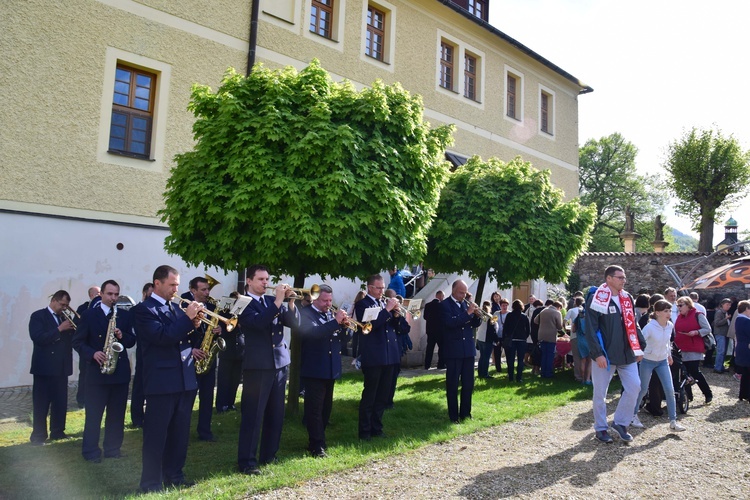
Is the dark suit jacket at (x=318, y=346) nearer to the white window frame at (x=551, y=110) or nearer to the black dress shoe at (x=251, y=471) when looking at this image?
the black dress shoe at (x=251, y=471)

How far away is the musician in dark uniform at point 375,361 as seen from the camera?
7438mm

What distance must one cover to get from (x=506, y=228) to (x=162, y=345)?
8566mm

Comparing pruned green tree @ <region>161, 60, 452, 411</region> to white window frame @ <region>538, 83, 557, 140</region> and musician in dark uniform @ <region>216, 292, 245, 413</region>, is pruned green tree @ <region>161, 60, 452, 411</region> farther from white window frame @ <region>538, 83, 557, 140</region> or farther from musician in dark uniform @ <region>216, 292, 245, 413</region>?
white window frame @ <region>538, 83, 557, 140</region>

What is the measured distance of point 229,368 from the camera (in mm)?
8562

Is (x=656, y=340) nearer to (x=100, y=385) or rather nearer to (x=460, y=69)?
(x=100, y=385)

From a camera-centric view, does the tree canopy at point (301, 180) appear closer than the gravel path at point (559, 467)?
No

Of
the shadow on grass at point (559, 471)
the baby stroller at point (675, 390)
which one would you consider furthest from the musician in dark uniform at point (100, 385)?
the baby stroller at point (675, 390)

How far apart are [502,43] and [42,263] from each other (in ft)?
56.3

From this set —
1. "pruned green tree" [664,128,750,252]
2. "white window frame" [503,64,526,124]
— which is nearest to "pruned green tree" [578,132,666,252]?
"pruned green tree" [664,128,750,252]

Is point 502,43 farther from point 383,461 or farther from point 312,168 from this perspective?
point 383,461

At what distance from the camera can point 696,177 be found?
35.6 m

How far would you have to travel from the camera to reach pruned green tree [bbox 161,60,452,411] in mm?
7723

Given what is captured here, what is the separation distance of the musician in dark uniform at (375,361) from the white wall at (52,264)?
668 centimetres

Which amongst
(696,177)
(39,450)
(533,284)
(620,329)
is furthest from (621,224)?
(39,450)
